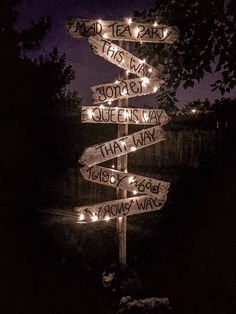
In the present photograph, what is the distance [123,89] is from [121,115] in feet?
1.20

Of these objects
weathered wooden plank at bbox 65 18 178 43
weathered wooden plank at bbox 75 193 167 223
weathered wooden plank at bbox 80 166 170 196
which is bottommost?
weathered wooden plank at bbox 75 193 167 223

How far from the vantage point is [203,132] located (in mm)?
10844

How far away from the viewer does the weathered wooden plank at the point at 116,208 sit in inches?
218

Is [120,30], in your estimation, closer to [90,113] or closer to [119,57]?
[119,57]

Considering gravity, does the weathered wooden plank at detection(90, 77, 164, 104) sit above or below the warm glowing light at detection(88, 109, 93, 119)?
above

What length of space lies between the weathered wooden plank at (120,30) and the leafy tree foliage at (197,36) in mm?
1130

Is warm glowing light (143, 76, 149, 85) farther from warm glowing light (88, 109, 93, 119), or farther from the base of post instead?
the base of post

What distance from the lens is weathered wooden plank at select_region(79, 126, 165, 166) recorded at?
18.0 ft

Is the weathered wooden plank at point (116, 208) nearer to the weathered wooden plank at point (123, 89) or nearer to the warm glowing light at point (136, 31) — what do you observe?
the weathered wooden plank at point (123, 89)

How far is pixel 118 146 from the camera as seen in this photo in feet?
18.5

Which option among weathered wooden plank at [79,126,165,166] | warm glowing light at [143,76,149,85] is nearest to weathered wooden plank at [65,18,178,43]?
warm glowing light at [143,76,149,85]

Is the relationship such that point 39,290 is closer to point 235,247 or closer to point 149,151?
point 235,247

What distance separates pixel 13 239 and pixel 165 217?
330 cm

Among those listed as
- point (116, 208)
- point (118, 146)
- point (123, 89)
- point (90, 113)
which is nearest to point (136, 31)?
point (123, 89)
